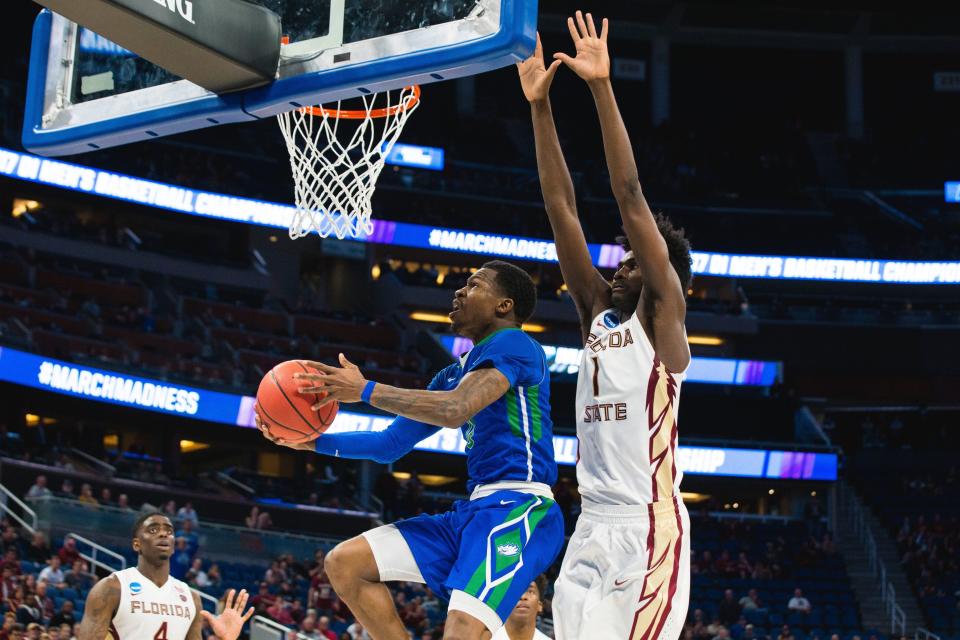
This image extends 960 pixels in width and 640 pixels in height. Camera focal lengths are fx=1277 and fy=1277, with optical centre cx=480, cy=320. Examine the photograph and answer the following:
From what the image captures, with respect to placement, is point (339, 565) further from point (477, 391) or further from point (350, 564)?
point (477, 391)

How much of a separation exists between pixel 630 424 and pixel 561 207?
3.28ft

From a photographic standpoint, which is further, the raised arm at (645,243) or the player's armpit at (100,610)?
the player's armpit at (100,610)

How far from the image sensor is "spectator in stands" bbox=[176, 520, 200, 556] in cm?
1764

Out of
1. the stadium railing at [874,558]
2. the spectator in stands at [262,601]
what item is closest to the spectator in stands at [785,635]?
the stadium railing at [874,558]

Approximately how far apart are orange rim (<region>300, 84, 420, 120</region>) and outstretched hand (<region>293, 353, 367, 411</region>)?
241 centimetres

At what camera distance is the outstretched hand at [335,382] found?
14.8ft

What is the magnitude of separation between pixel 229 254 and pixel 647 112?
44.3 feet

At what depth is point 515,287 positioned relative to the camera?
5047 mm

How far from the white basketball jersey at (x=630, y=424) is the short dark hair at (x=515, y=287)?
54 centimetres

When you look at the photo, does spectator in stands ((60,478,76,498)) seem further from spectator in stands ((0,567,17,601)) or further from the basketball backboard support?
the basketball backboard support

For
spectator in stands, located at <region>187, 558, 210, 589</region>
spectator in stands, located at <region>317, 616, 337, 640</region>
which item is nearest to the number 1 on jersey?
spectator in stands, located at <region>317, 616, 337, 640</region>

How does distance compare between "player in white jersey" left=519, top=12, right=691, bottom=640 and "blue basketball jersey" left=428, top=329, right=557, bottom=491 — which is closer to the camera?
"player in white jersey" left=519, top=12, right=691, bottom=640

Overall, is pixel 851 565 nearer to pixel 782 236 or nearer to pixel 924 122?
pixel 782 236

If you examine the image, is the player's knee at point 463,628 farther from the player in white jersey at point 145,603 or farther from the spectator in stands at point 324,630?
the spectator in stands at point 324,630
